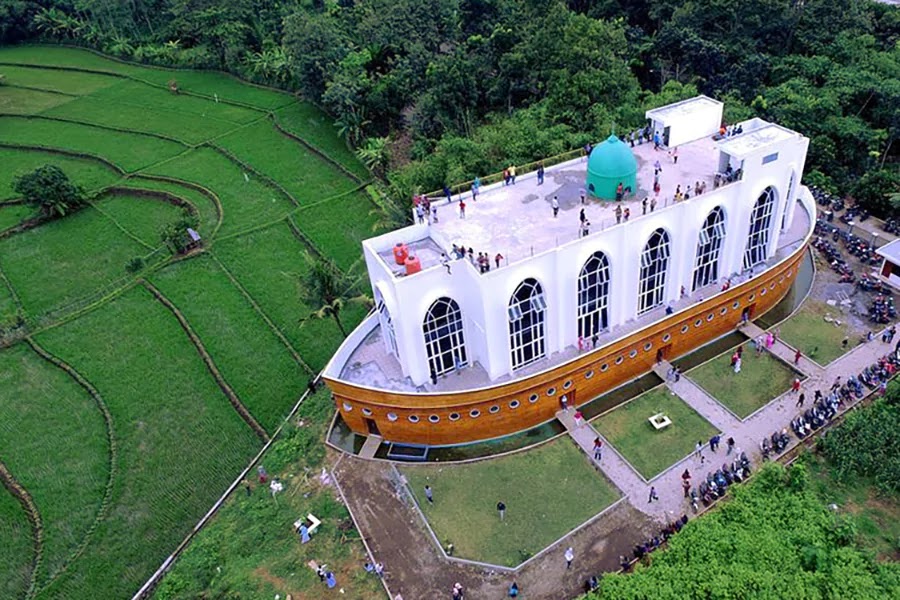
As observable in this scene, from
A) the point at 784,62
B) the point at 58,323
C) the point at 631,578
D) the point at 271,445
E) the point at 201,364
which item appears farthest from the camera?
the point at 784,62

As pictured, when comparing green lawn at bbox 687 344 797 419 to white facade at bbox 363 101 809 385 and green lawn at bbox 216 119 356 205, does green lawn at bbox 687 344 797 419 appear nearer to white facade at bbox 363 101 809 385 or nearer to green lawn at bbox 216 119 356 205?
white facade at bbox 363 101 809 385

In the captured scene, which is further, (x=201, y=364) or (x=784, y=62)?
(x=784, y=62)

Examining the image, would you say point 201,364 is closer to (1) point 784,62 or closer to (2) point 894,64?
(1) point 784,62

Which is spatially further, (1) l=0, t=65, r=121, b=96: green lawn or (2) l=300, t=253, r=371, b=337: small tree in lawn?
(1) l=0, t=65, r=121, b=96: green lawn

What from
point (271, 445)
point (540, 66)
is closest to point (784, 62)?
point (540, 66)

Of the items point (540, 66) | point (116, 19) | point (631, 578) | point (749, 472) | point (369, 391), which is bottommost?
point (749, 472)

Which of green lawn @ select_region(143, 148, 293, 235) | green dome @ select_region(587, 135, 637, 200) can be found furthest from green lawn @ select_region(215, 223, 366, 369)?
green dome @ select_region(587, 135, 637, 200)

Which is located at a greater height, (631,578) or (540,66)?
(540,66)

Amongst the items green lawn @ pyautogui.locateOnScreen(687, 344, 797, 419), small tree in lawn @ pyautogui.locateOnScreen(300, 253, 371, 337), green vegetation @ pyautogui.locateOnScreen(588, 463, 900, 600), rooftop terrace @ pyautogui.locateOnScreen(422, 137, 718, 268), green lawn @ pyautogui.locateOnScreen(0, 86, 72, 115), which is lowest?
green lawn @ pyautogui.locateOnScreen(687, 344, 797, 419)
